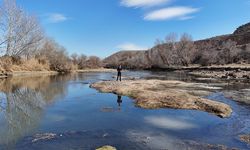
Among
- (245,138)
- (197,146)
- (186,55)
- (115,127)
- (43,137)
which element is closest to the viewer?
(197,146)

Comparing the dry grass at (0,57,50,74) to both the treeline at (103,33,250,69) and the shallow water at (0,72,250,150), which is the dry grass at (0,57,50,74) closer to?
the shallow water at (0,72,250,150)

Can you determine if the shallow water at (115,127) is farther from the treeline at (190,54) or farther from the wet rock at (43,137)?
the treeline at (190,54)

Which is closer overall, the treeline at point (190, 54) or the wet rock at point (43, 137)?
the wet rock at point (43, 137)

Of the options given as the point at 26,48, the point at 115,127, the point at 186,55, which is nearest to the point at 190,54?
the point at 186,55

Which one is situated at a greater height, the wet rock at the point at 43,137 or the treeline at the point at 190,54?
the treeline at the point at 190,54

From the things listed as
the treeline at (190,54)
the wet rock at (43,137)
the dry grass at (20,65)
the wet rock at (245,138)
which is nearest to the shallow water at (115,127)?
the wet rock at (43,137)

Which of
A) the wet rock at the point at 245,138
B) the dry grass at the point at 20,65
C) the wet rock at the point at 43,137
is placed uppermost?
the dry grass at the point at 20,65

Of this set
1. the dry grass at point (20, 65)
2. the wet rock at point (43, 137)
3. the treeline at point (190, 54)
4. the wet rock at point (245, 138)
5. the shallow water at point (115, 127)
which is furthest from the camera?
the treeline at point (190, 54)

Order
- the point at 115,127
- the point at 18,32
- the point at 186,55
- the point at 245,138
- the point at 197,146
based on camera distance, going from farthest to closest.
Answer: the point at 186,55 < the point at 18,32 < the point at 115,127 < the point at 245,138 < the point at 197,146

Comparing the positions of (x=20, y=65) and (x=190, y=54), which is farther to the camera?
(x=190, y=54)

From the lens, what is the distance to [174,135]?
1319 centimetres

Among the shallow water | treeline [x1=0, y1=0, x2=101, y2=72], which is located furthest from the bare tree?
the shallow water

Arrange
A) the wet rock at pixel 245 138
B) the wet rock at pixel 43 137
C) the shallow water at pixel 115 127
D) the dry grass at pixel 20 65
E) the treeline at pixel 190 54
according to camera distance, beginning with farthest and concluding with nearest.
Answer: the treeline at pixel 190 54, the dry grass at pixel 20 65, the wet rock at pixel 245 138, the wet rock at pixel 43 137, the shallow water at pixel 115 127

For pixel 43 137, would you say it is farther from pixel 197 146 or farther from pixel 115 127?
pixel 197 146
